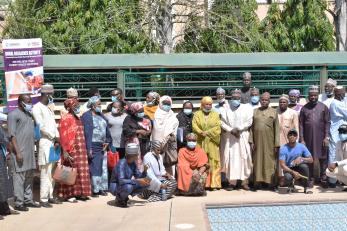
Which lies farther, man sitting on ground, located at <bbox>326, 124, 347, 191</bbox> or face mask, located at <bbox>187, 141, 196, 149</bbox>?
face mask, located at <bbox>187, 141, 196, 149</bbox>

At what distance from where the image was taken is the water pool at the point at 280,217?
733cm

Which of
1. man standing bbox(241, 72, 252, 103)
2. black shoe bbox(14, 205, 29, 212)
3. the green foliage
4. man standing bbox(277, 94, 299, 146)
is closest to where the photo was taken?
black shoe bbox(14, 205, 29, 212)

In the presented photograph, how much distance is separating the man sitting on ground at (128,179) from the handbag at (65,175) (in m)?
0.59

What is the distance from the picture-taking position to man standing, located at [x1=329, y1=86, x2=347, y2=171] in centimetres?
963

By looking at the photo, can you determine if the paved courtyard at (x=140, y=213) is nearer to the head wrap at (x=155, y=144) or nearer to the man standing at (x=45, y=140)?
the man standing at (x=45, y=140)

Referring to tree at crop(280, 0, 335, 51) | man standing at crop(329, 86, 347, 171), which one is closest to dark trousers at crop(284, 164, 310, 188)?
man standing at crop(329, 86, 347, 171)

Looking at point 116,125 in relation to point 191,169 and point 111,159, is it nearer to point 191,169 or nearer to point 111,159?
point 111,159

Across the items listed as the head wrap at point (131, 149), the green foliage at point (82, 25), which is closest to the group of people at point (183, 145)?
the head wrap at point (131, 149)

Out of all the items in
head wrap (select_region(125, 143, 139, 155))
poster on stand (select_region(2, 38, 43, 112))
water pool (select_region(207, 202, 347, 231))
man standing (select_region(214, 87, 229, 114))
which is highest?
poster on stand (select_region(2, 38, 43, 112))

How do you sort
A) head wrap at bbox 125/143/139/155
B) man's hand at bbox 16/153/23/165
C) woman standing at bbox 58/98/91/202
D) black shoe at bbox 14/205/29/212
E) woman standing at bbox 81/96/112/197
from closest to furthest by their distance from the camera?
man's hand at bbox 16/153/23/165 → black shoe at bbox 14/205/29/212 → head wrap at bbox 125/143/139/155 → woman standing at bbox 58/98/91/202 → woman standing at bbox 81/96/112/197

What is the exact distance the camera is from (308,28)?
16344 mm

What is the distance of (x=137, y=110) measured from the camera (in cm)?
918

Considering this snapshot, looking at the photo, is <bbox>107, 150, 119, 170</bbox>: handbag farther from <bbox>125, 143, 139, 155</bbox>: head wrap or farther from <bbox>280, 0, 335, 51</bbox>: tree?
<bbox>280, 0, 335, 51</bbox>: tree

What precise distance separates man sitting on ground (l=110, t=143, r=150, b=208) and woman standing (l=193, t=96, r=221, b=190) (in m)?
1.31
